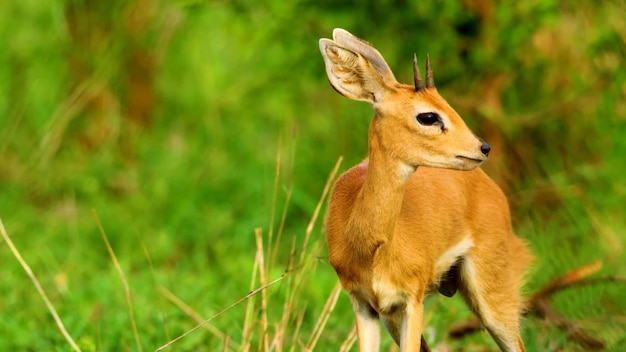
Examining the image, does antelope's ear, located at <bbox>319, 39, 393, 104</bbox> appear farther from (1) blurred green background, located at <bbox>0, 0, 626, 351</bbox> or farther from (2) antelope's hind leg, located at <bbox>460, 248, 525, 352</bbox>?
(1) blurred green background, located at <bbox>0, 0, 626, 351</bbox>

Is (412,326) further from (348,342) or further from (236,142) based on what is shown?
(236,142)

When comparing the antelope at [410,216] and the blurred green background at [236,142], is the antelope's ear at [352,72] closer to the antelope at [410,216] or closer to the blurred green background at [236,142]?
the antelope at [410,216]

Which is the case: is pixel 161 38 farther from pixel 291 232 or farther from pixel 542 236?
pixel 542 236

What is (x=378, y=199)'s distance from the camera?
3.75 m

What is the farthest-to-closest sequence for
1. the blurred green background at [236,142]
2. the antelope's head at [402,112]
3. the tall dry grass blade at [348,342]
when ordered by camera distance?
1. the blurred green background at [236,142]
2. the tall dry grass blade at [348,342]
3. the antelope's head at [402,112]

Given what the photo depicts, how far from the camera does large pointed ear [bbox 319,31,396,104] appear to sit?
373 centimetres

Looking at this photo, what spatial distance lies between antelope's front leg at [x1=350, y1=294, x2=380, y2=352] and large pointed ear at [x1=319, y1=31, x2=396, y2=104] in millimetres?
656

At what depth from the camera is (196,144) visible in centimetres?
920

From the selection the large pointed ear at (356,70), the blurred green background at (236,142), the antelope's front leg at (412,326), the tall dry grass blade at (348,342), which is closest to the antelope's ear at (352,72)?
the large pointed ear at (356,70)

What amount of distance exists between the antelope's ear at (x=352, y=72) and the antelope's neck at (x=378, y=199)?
0.13 meters

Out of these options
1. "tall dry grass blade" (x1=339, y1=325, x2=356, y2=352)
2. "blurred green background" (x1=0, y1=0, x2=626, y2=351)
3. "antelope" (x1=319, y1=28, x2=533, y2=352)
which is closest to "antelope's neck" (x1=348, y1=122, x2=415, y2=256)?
"antelope" (x1=319, y1=28, x2=533, y2=352)

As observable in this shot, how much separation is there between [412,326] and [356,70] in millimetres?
803

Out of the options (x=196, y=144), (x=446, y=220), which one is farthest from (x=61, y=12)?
(x=446, y=220)

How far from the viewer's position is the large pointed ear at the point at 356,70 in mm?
3727
